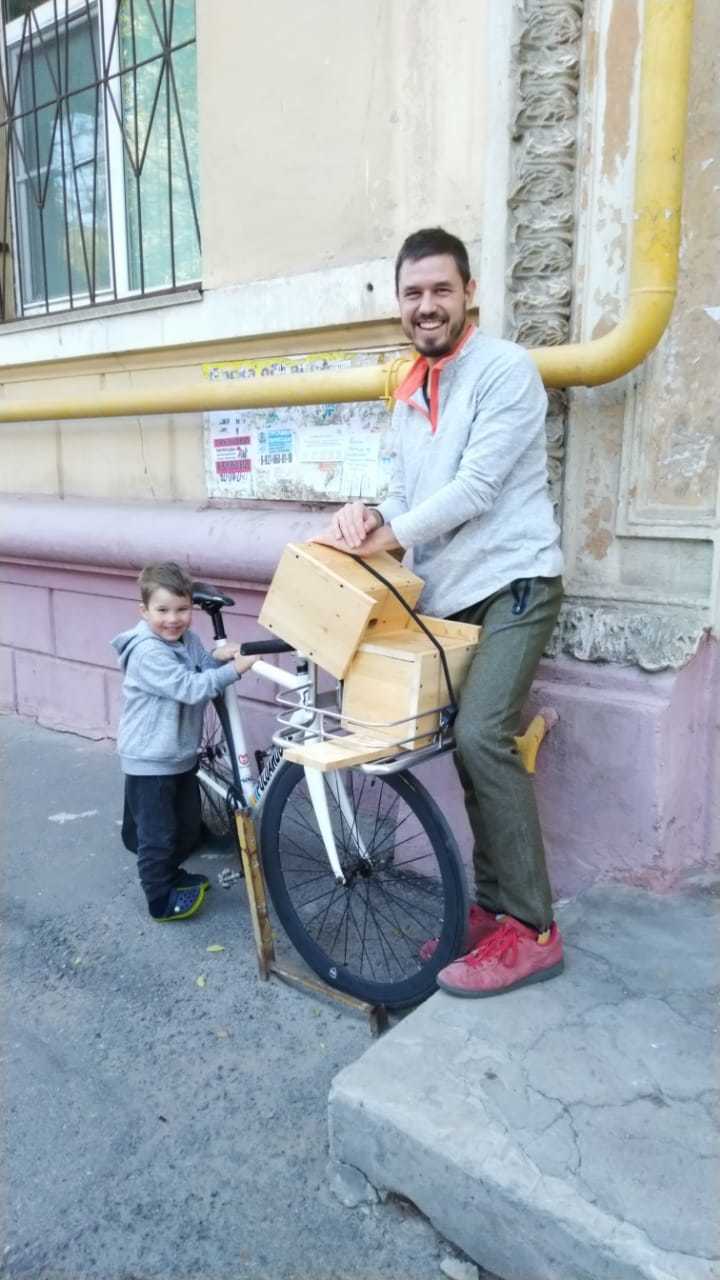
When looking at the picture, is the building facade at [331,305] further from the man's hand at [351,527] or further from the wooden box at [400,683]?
the man's hand at [351,527]

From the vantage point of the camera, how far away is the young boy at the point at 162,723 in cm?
316

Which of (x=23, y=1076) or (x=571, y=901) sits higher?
(x=571, y=901)

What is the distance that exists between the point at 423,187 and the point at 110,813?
2857mm

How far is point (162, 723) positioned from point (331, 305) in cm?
165

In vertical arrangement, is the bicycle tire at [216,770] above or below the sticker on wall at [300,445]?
below

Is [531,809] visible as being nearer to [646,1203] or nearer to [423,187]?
[646,1203]

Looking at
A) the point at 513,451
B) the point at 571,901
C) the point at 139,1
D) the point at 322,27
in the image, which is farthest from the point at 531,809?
the point at 139,1

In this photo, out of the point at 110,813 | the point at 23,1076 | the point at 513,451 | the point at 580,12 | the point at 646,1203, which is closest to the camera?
the point at 646,1203

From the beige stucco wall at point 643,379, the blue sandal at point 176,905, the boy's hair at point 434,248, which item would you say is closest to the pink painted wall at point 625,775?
the beige stucco wall at point 643,379

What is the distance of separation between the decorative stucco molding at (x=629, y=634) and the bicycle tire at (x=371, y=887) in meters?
0.73

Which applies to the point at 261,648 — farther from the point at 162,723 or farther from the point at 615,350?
the point at 615,350

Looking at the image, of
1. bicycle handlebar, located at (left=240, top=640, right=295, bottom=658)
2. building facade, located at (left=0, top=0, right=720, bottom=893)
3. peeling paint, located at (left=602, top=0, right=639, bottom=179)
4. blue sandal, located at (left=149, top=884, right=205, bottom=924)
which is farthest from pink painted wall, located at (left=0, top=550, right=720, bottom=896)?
peeling paint, located at (left=602, top=0, right=639, bottom=179)

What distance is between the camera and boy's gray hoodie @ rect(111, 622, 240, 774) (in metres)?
3.15

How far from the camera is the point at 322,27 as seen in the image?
3.48 metres
